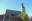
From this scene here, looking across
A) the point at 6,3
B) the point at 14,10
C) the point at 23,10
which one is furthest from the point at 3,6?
the point at 23,10

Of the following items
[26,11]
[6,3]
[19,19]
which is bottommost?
[19,19]

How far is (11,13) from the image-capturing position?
3.24ft

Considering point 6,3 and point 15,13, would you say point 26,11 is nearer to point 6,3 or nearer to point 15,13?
point 15,13

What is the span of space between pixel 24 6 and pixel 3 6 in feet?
0.93

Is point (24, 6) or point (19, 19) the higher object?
point (24, 6)

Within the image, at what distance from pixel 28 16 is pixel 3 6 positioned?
0.36 m

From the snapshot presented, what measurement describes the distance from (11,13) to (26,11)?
0.20 metres

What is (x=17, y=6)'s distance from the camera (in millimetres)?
1006

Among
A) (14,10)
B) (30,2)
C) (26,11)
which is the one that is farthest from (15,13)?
(30,2)

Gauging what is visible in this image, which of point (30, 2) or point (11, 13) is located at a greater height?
point (30, 2)

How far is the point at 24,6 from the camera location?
3.28 feet

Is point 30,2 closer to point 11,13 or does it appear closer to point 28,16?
point 28,16

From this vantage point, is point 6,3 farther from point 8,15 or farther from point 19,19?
point 19,19

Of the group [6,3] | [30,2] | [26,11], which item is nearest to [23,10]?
[26,11]
